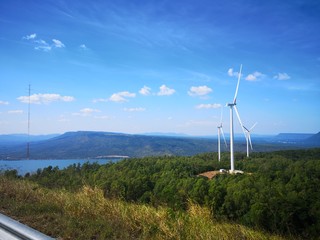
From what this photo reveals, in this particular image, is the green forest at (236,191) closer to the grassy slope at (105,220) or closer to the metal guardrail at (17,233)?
the grassy slope at (105,220)

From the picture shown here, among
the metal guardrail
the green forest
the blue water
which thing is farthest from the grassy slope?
the blue water

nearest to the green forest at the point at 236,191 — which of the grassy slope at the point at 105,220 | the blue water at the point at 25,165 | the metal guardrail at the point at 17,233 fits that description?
the grassy slope at the point at 105,220

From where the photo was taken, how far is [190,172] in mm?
73188

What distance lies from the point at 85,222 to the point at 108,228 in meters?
0.69

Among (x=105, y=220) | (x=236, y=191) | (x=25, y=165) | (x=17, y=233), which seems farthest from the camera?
(x=25, y=165)

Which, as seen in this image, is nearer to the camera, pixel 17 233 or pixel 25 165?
pixel 17 233

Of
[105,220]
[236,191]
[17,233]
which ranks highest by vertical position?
[17,233]

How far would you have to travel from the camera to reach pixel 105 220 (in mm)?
6934

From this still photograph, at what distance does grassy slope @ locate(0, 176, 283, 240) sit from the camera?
6078 millimetres

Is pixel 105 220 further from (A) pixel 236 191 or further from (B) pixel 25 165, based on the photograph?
(B) pixel 25 165

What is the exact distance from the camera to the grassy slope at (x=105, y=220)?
6.08 metres

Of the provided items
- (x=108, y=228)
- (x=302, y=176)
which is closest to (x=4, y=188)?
(x=108, y=228)

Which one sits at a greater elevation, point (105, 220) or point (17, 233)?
point (17, 233)

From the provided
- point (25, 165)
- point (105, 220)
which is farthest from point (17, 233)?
point (25, 165)
